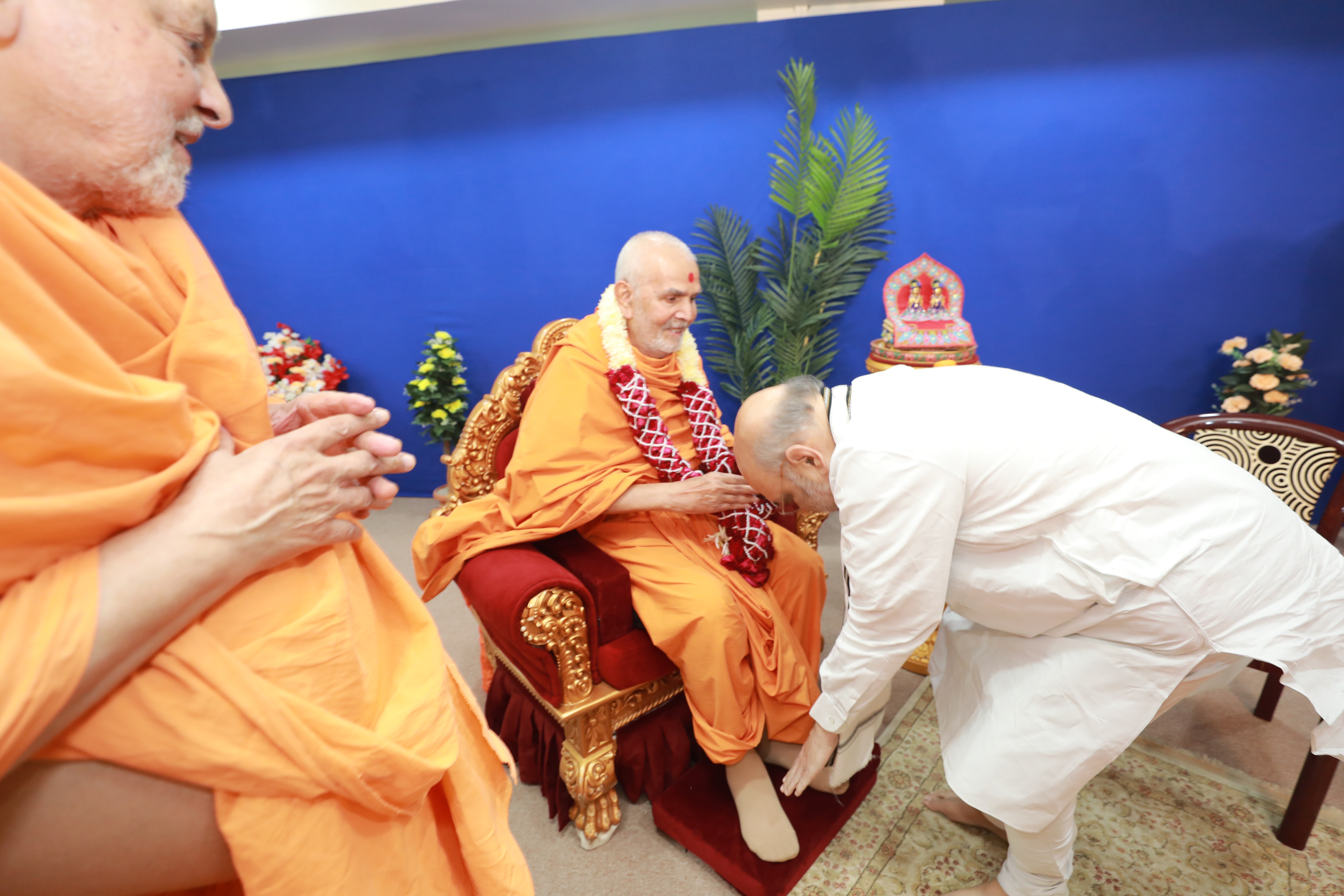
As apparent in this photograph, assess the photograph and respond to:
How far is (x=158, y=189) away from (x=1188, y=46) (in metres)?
4.26

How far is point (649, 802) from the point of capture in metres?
2.08

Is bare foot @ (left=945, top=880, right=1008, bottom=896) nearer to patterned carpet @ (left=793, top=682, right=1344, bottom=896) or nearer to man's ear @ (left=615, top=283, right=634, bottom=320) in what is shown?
patterned carpet @ (left=793, top=682, right=1344, bottom=896)

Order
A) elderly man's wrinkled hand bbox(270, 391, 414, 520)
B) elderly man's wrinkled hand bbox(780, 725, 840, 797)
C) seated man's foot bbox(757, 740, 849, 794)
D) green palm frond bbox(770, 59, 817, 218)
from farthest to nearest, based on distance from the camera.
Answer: green palm frond bbox(770, 59, 817, 218) < seated man's foot bbox(757, 740, 849, 794) < elderly man's wrinkled hand bbox(780, 725, 840, 797) < elderly man's wrinkled hand bbox(270, 391, 414, 520)

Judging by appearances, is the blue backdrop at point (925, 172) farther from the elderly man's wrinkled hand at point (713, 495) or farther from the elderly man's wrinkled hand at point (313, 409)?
the elderly man's wrinkled hand at point (313, 409)

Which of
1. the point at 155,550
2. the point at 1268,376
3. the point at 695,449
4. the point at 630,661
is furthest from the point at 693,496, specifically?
the point at 1268,376

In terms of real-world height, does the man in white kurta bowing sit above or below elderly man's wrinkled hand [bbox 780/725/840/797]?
above

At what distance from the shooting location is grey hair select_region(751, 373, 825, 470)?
1.41m

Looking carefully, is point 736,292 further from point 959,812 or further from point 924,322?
point 959,812

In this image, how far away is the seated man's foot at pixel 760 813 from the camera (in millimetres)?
1725

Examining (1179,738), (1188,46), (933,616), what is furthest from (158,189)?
(1188,46)

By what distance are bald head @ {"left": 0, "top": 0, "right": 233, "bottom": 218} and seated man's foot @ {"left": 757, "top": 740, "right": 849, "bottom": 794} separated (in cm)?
200

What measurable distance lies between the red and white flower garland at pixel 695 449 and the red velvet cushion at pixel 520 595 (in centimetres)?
52

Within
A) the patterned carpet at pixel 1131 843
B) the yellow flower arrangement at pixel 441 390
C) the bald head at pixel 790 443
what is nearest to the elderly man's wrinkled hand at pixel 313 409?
the bald head at pixel 790 443

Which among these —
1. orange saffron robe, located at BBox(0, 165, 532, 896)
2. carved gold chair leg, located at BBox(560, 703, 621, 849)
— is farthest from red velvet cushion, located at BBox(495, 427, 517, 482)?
orange saffron robe, located at BBox(0, 165, 532, 896)
